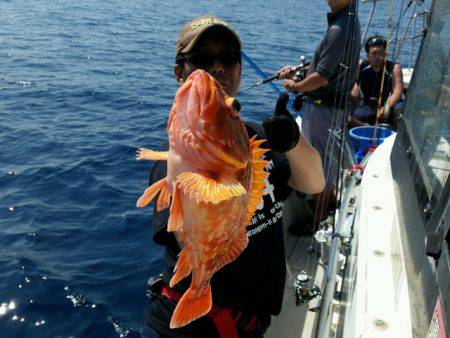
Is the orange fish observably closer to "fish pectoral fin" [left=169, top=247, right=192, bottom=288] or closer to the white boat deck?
"fish pectoral fin" [left=169, top=247, right=192, bottom=288]

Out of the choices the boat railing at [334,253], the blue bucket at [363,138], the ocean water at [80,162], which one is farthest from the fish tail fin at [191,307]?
the blue bucket at [363,138]

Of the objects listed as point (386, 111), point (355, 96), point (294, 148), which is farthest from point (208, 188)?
point (355, 96)

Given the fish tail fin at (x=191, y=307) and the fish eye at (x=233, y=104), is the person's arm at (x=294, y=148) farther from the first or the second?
the fish tail fin at (x=191, y=307)

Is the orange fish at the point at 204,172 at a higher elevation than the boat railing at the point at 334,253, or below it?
higher

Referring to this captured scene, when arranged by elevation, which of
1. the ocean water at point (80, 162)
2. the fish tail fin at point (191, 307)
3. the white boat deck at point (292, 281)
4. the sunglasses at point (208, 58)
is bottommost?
the ocean water at point (80, 162)

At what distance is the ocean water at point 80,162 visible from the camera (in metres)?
5.30

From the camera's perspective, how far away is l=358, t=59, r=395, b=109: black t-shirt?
8.45 meters

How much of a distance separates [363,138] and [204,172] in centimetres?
520

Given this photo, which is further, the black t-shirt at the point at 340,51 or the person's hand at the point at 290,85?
the person's hand at the point at 290,85

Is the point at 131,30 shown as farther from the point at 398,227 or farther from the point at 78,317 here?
the point at 398,227

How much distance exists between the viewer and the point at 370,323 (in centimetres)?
217

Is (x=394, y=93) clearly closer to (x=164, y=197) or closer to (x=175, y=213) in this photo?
(x=164, y=197)

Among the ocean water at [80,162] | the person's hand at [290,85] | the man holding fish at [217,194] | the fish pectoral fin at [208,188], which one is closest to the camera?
the fish pectoral fin at [208,188]

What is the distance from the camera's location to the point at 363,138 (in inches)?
253
